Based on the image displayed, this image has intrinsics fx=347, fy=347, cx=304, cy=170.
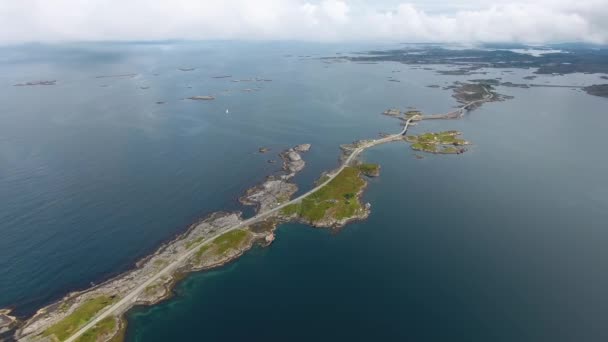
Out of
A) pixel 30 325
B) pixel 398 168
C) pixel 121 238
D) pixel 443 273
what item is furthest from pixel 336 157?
pixel 30 325

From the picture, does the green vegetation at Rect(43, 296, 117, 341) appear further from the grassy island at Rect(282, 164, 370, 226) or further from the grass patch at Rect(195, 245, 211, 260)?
the grassy island at Rect(282, 164, 370, 226)

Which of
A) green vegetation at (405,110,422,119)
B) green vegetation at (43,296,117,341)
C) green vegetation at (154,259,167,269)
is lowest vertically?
green vegetation at (43,296,117,341)

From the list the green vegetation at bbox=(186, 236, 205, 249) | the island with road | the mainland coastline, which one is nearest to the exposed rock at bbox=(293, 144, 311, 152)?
the island with road

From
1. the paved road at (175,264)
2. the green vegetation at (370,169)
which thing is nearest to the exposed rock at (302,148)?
the paved road at (175,264)

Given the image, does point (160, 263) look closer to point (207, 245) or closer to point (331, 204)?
point (207, 245)

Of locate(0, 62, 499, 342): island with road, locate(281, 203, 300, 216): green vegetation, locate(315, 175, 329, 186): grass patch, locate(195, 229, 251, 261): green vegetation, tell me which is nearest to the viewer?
locate(0, 62, 499, 342): island with road
